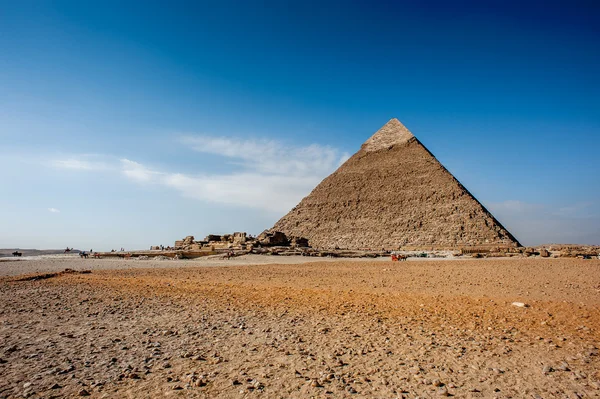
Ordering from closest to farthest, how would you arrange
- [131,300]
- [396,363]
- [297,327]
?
[396,363]
[297,327]
[131,300]

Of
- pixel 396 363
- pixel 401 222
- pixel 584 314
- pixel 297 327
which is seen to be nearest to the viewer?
pixel 396 363

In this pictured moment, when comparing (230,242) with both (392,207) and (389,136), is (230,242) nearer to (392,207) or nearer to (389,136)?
(392,207)

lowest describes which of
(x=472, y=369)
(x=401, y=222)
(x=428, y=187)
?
(x=472, y=369)

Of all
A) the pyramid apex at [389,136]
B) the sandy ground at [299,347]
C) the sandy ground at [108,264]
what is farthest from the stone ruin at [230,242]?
the pyramid apex at [389,136]

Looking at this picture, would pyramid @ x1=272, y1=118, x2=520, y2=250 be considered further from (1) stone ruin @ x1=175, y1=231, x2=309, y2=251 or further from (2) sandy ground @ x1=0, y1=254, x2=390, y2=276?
(2) sandy ground @ x1=0, y1=254, x2=390, y2=276

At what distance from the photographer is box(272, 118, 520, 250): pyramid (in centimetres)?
5962

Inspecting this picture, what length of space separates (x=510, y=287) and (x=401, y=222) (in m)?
61.4

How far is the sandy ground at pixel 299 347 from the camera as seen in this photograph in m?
2.75

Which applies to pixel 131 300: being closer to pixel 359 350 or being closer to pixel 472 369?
pixel 359 350

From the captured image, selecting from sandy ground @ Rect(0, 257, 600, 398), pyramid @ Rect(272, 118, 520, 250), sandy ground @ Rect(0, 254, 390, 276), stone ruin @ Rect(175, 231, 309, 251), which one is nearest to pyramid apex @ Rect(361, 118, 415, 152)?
pyramid @ Rect(272, 118, 520, 250)

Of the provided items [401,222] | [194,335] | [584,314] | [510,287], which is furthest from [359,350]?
[401,222]

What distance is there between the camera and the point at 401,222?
67875 mm

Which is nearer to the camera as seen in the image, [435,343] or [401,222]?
[435,343]

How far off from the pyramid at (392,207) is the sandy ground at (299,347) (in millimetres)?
49194
